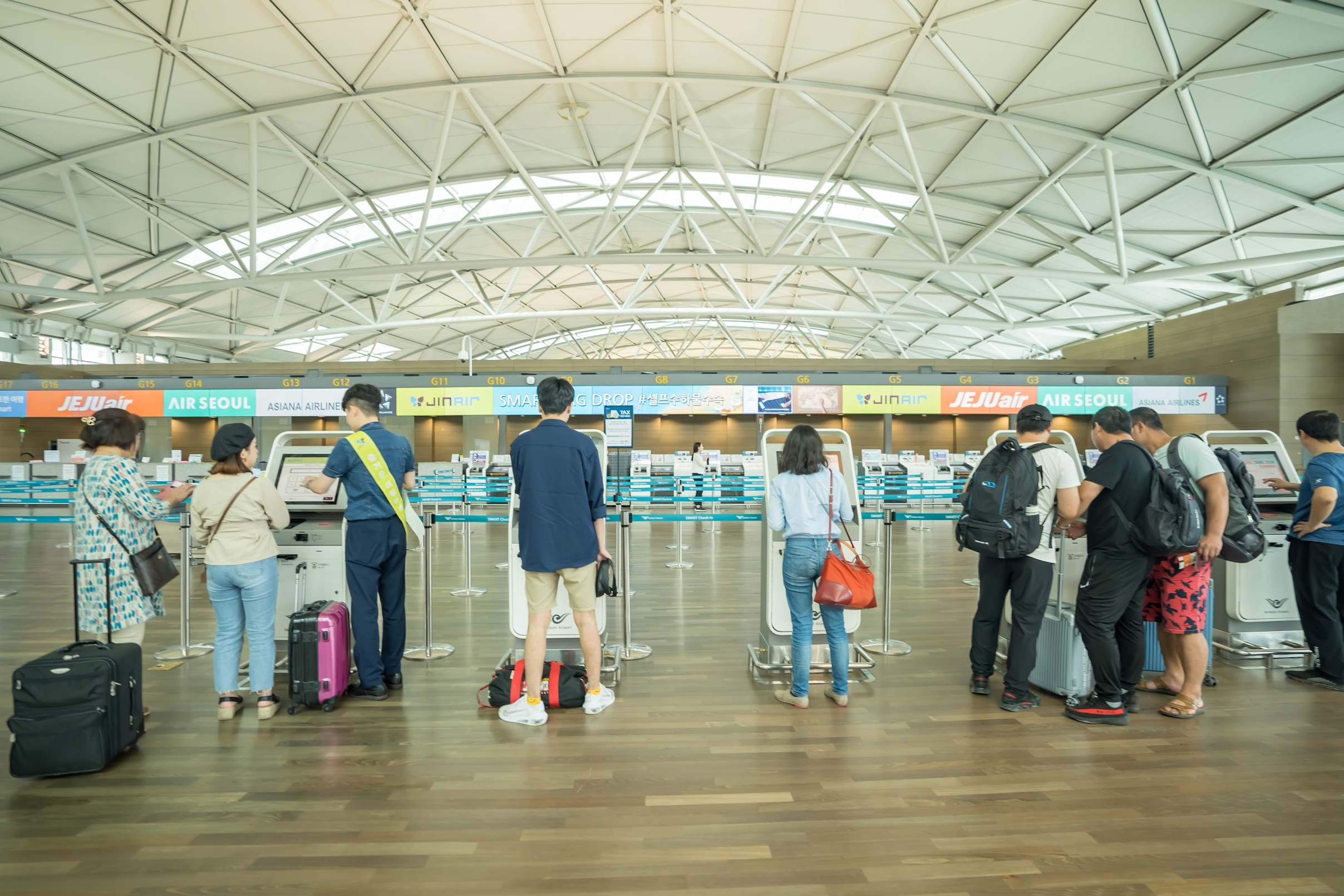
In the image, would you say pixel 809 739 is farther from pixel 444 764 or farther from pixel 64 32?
pixel 64 32

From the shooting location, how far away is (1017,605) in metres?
3.58

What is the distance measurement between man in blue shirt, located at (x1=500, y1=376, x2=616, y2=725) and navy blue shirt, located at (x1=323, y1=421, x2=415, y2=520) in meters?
0.79

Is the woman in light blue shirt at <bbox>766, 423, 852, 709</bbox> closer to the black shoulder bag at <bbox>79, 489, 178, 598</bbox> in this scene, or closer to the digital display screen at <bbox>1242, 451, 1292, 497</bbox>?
the black shoulder bag at <bbox>79, 489, 178, 598</bbox>

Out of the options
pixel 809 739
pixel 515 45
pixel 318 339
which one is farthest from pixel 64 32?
pixel 318 339

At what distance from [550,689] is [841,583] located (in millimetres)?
1653

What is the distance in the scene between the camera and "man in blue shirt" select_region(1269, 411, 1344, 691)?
12.7ft

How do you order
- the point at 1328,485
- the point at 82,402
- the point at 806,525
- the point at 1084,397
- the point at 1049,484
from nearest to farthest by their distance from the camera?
the point at 806,525, the point at 1049,484, the point at 1328,485, the point at 82,402, the point at 1084,397

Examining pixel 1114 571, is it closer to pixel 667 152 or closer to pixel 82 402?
pixel 667 152

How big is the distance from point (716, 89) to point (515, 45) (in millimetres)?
3677

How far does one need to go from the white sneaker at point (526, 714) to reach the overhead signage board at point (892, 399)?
37.7 ft

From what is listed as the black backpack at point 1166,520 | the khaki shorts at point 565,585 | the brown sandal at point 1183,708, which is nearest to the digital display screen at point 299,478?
the khaki shorts at point 565,585

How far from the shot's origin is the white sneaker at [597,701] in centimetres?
354

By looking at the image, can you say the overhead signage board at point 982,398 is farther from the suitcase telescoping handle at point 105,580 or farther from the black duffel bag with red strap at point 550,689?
the suitcase telescoping handle at point 105,580

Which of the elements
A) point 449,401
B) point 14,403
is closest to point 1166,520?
point 449,401
